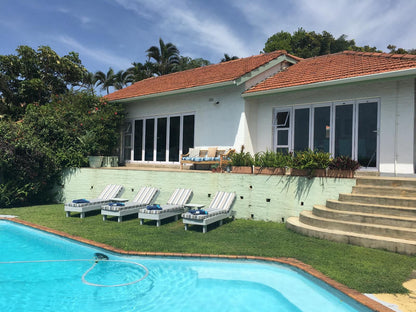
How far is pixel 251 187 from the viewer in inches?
405

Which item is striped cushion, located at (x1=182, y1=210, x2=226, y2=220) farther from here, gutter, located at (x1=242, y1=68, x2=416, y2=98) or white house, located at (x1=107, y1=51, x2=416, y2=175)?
gutter, located at (x1=242, y1=68, x2=416, y2=98)

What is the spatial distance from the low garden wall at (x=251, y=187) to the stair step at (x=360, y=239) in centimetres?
114

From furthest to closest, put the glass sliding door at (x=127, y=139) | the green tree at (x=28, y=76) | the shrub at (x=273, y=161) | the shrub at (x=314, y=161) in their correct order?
1. the green tree at (x=28, y=76)
2. the glass sliding door at (x=127, y=139)
3. the shrub at (x=273, y=161)
4. the shrub at (x=314, y=161)

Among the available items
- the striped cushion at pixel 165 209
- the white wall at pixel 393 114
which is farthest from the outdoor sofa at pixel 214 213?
the white wall at pixel 393 114

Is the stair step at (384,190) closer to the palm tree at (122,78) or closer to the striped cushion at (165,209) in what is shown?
the striped cushion at (165,209)

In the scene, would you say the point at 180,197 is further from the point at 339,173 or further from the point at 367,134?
the point at 367,134

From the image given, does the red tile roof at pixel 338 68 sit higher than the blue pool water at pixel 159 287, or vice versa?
the red tile roof at pixel 338 68

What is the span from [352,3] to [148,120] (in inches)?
513

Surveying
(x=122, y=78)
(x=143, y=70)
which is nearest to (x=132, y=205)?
(x=143, y=70)

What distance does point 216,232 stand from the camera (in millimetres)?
8844

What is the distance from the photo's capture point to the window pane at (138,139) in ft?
56.3

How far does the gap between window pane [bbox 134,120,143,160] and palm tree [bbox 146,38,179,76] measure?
1028 inches

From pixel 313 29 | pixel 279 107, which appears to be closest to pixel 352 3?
pixel 279 107

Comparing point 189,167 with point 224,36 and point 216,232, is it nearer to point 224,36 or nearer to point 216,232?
point 216,232
